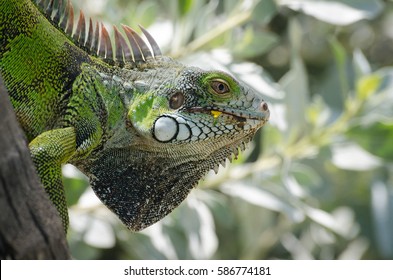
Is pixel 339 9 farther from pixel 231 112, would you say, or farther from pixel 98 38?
pixel 98 38

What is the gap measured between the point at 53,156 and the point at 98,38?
58cm

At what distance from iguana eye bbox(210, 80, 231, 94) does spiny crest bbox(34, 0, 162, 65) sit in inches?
11.6

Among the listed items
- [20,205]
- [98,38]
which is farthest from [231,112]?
[20,205]

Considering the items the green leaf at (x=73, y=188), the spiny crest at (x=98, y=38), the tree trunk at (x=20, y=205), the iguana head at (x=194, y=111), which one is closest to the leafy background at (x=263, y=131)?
the green leaf at (x=73, y=188)

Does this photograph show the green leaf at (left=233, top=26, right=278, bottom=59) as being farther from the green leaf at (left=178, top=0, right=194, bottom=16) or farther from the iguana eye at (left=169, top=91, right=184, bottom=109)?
the iguana eye at (left=169, top=91, right=184, bottom=109)

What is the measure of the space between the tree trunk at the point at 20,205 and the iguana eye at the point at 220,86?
897 millimetres

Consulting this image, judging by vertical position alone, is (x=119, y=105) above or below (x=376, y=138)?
below

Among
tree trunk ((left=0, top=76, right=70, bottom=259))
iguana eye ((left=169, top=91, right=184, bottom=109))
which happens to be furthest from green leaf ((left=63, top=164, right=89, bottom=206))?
tree trunk ((left=0, top=76, right=70, bottom=259))

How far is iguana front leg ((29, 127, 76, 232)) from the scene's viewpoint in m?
2.34

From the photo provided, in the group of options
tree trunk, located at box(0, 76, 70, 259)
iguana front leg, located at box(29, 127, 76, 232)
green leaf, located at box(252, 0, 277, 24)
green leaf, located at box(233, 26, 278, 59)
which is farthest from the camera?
green leaf, located at box(233, 26, 278, 59)

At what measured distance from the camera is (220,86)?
8.68 feet

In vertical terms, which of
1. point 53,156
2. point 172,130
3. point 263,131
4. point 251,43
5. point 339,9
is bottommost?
point 53,156

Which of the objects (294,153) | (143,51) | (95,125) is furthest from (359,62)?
(95,125)

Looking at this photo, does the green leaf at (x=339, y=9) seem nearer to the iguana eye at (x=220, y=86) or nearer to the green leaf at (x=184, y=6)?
the green leaf at (x=184, y=6)
